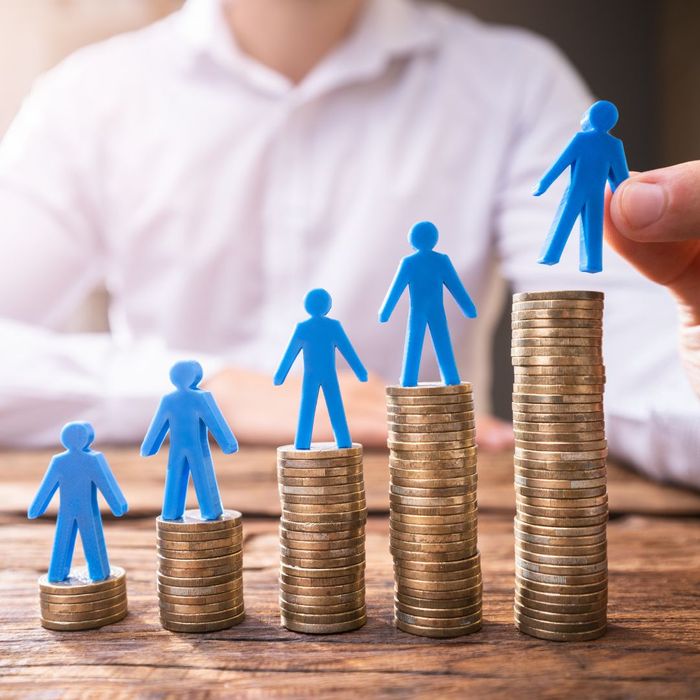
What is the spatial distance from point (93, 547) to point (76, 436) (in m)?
0.11

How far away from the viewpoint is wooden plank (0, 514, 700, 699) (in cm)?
53

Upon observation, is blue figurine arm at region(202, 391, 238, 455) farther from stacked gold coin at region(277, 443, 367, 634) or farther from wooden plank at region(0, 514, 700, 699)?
wooden plank at region(0, 514, 700, 699)

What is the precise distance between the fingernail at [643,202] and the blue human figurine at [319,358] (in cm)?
29

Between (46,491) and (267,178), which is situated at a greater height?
(267,178)

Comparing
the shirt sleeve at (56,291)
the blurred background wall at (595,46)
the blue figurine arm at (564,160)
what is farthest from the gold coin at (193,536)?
the blurred background wall at (595,46)

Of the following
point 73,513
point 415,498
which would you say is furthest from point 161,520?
Answer: point 415,498

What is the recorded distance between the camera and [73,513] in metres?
0.73

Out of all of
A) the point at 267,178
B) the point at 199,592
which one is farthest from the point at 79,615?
the point at 267,178

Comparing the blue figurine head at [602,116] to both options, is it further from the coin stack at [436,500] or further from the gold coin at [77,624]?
the gold coin at [77,624]

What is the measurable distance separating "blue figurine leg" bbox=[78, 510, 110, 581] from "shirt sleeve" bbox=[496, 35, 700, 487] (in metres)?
0.75

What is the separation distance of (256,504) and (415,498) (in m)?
0.49

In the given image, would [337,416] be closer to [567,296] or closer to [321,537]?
[321,537]

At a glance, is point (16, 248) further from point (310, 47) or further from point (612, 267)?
point (612, 267)

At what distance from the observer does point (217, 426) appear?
713mm
